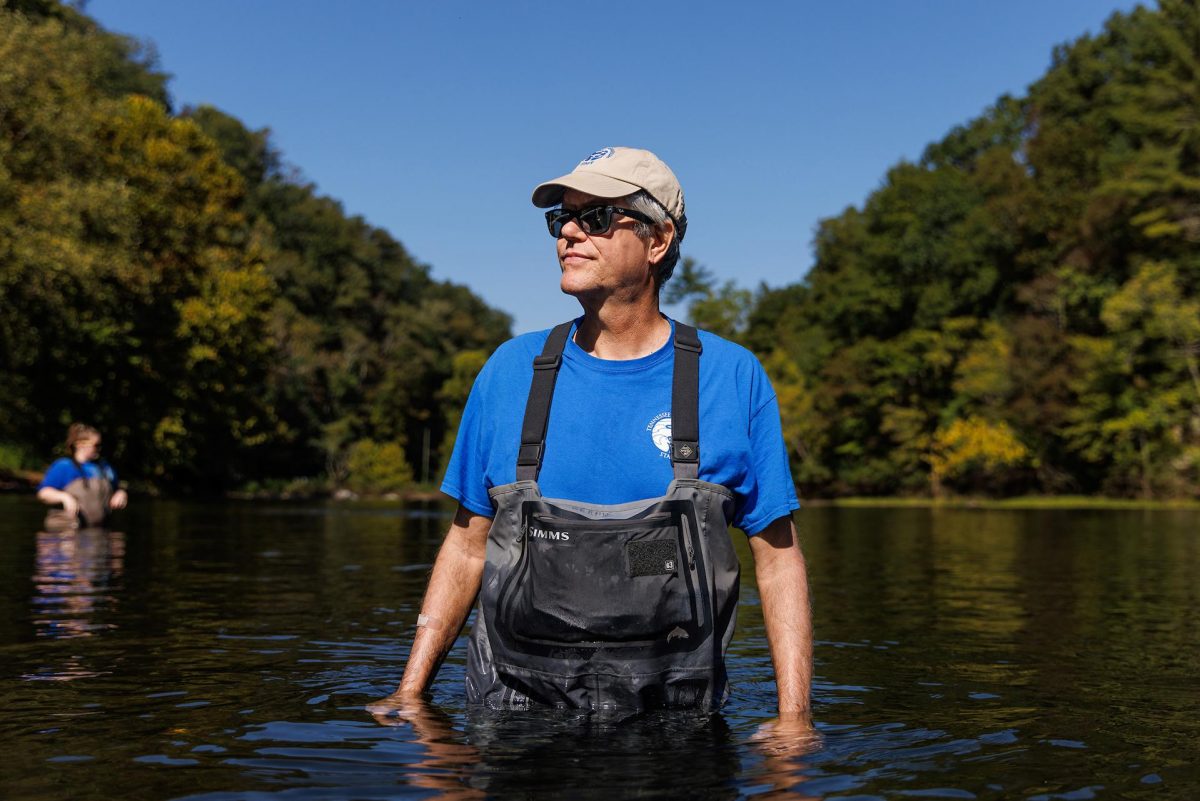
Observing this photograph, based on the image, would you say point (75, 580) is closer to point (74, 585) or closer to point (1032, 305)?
point (74, 585)

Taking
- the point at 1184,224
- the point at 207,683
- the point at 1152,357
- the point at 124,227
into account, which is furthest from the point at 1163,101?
the point at 207,683

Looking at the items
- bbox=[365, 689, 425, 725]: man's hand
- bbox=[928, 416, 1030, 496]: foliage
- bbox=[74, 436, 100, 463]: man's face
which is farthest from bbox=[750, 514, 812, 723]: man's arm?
bbox=[928, 416, 1030, 496]: foliage

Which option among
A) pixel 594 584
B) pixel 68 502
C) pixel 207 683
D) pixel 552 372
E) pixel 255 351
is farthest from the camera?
pixel 255 351

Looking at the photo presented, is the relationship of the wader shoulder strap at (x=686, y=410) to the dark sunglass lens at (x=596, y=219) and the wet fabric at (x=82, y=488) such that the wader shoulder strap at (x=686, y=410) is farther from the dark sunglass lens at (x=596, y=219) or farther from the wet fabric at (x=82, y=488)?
the wet fabric at (x=82, y=488)

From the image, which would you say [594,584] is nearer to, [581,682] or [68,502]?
[581,682]

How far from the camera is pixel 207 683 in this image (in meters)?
6.90

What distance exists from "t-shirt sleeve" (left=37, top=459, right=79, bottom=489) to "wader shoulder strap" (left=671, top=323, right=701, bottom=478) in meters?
15.2

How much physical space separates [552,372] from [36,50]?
31.1m

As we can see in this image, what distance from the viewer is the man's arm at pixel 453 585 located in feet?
16.1

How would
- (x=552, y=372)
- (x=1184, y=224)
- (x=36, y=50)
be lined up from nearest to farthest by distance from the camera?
(x=552, y=372), (x=36, y=50), (x=1184, y=224)

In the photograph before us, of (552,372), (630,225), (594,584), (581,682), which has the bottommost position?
(581,682)

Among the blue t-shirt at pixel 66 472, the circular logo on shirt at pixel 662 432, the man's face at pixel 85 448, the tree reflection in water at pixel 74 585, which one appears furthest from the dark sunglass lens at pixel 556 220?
the blue t-shirt at pixel 66 472

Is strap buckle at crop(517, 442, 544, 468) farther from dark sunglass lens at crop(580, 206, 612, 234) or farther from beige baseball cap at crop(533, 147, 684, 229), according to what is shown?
beige baseball cap at crop(533, 147, 684, 229)

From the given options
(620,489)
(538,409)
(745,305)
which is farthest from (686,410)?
(745,305)
